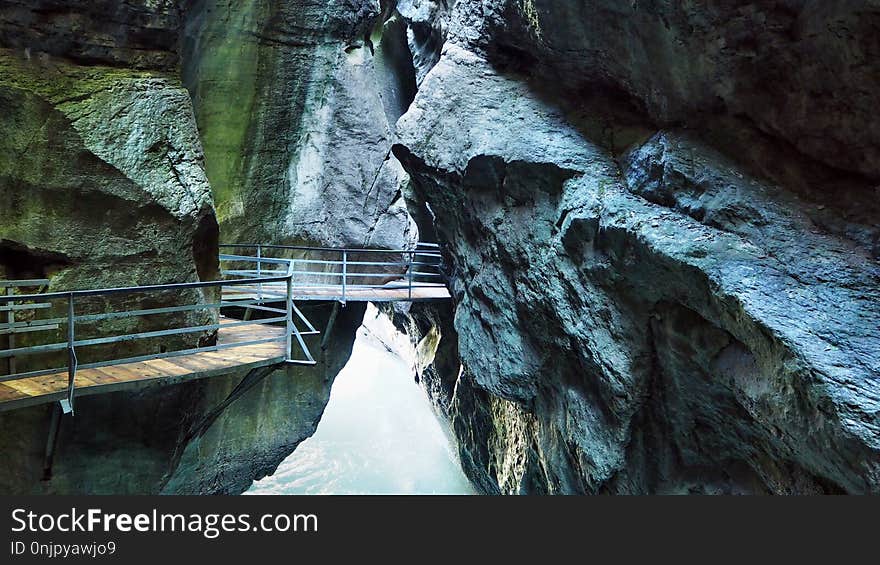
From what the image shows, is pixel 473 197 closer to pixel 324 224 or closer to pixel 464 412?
pixel 324 224

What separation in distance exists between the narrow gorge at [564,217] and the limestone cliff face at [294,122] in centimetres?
7

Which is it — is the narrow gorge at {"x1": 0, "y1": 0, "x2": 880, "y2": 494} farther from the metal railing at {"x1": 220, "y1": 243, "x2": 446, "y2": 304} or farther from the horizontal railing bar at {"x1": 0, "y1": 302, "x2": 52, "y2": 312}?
the metal railing at {"x1": 220, "y1": 243, "x2": 446, "y2": 304}

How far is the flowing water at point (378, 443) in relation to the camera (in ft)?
52.1

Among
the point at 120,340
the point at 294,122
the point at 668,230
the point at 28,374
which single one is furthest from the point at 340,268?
the point at 668,230

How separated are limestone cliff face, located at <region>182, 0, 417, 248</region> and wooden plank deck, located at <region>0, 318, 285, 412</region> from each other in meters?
4.67

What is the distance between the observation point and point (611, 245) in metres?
5.68

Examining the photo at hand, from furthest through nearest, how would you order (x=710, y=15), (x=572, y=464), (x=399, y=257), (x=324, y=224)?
(x=399, y=257) < (x=324, y=224) < (x=572, y=464) < (x=710, y=15)

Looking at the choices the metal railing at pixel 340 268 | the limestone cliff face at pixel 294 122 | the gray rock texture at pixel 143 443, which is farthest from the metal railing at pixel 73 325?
the limestone cliff face at pixel 294 122

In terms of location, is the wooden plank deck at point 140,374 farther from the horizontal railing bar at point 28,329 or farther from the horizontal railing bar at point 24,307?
the horizontal railing bar at point 24,307

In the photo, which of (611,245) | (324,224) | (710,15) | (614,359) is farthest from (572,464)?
(324,224)

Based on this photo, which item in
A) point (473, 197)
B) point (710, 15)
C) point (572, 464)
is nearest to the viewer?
point (710, 15)

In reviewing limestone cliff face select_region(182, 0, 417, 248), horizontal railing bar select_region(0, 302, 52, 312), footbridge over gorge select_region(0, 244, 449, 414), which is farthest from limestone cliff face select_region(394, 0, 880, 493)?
horizontal railing bar select_region(0, 302, 52, 312)

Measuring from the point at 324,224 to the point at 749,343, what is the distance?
8.47 metres

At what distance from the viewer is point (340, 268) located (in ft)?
38.1
